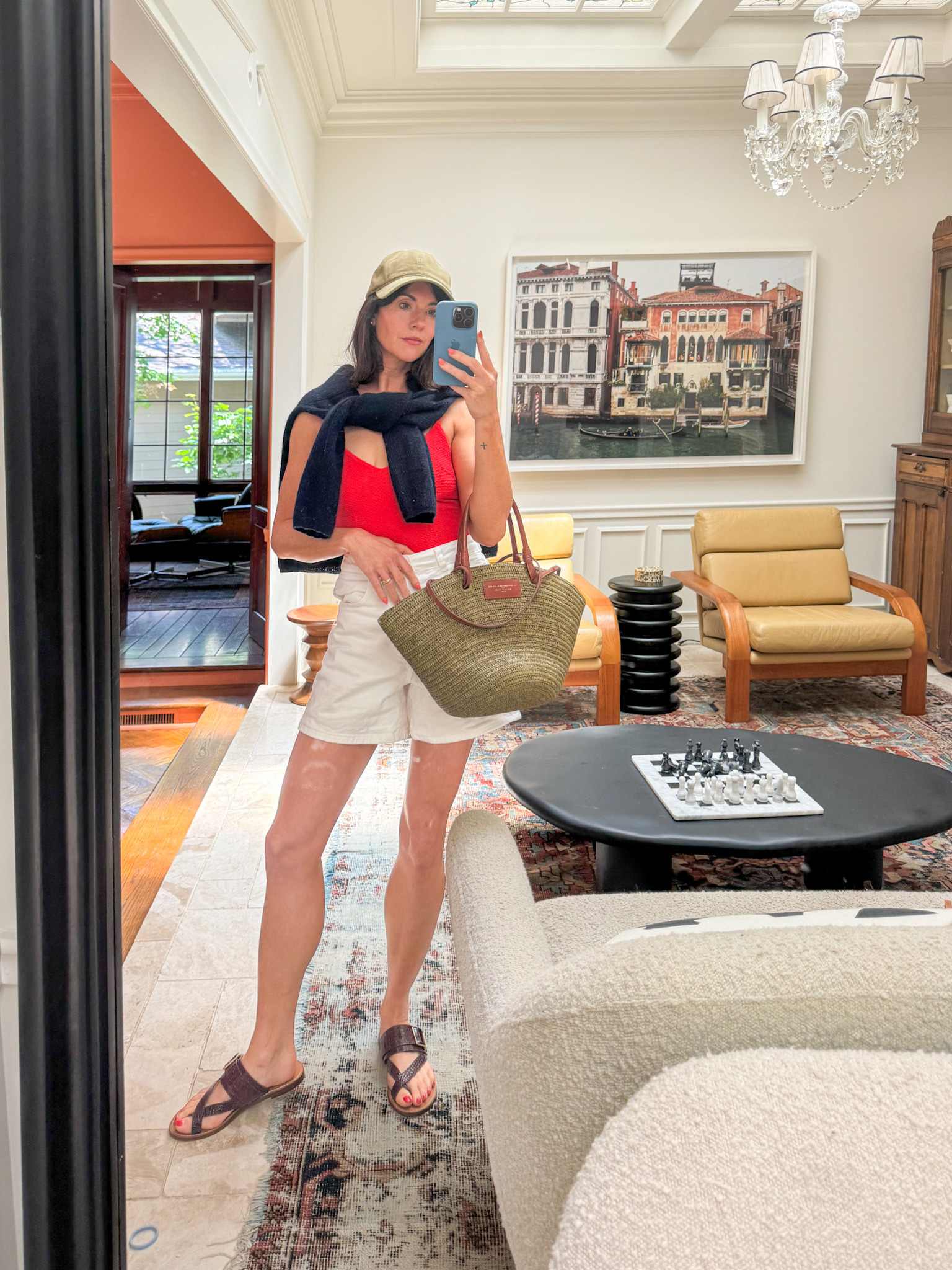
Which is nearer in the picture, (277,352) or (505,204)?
(277,352)

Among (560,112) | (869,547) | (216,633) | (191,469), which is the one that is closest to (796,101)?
(560,112)

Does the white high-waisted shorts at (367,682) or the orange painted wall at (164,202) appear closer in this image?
the white high-waisted shorts at (367,682)

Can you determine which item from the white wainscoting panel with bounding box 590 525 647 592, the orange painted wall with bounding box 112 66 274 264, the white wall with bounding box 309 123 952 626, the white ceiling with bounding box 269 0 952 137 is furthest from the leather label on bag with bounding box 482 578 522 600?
the white wainscoting panel with bounding box 590 525 647 592

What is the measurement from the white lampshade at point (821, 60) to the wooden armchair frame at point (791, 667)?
215 centimetres

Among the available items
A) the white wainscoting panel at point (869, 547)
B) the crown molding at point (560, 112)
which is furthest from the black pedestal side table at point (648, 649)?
the crown molding at point (560, 112)

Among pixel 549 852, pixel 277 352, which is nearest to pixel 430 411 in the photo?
pixel 549 852

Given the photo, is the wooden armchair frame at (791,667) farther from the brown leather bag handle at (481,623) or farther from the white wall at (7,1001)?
the white wall at (7,1001)

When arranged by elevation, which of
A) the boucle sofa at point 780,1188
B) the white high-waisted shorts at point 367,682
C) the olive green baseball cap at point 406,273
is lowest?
the boucle sofa at point 780,1188

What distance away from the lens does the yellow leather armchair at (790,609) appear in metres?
4.69

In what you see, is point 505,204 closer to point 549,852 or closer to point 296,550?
point 549,852

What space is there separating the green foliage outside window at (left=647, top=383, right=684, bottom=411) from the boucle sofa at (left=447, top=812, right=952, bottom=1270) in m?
5.18

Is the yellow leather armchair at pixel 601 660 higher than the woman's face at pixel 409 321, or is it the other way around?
the woman's face at pixel 409 321

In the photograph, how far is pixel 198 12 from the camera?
7.75 ft

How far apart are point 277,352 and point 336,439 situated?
11.8 ft
